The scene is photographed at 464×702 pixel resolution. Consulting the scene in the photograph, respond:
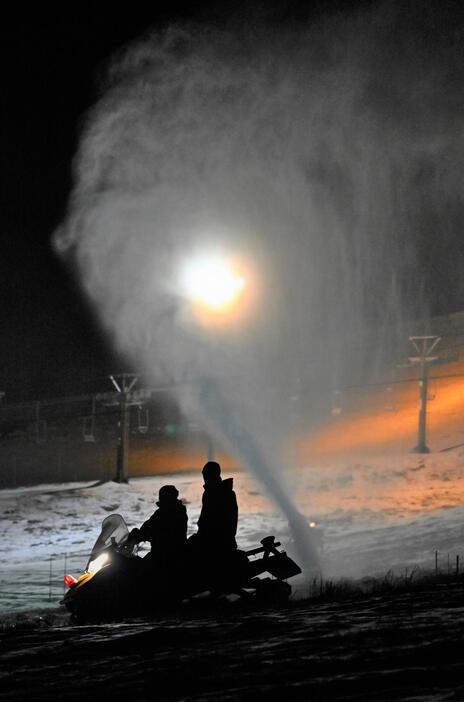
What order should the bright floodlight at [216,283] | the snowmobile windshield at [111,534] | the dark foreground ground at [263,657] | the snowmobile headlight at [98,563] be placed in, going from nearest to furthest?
the dark foreground ground at [263,657] < the snowmobile headlight at [98,563] < the snowmobile windshield at [111,534] < the bright floodlight at [216,283]

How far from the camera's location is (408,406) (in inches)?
1767

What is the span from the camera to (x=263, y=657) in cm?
614

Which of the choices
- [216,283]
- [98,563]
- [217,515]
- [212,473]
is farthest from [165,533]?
[216,283]

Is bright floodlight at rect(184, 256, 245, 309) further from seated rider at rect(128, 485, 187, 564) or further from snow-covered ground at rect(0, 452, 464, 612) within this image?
seated rider at rect(128, 485, 187, 564)

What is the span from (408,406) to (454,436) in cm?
856

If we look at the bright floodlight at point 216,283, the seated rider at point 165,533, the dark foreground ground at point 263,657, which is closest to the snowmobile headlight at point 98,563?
the seated rider at point 165,533

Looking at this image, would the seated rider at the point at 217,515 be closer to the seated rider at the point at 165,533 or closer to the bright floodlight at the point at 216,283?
the seated rider at the point at 165,533

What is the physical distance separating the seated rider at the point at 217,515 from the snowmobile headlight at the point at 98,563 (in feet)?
3.77

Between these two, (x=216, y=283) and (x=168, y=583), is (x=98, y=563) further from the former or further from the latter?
(x=216, y=283)

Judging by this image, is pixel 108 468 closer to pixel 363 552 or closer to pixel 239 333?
pixel 239 333

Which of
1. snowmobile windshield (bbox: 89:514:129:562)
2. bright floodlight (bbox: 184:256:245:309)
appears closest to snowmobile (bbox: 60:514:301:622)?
snowmobile windshield (bbox: 89:514:129:562)

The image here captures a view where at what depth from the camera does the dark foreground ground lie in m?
5.10

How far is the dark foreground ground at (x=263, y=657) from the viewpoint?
201 inches

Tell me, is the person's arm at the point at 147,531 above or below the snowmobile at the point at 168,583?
above
